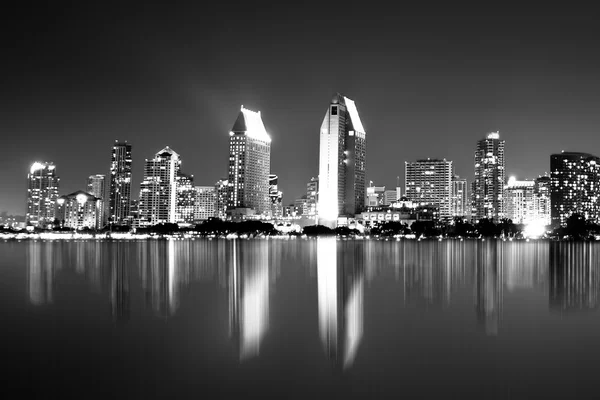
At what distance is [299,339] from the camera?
21.0m

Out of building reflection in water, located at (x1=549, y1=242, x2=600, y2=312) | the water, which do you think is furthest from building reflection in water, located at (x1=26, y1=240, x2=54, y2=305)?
building reflection in water, located at (x1=549, y1=242, x2=600, y2=312)

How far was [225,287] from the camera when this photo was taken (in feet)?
119

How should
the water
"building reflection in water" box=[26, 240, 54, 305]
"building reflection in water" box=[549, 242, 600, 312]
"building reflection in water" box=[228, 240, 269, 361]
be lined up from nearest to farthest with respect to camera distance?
the water
"building reflection in water" box=[228, 240, 269, 361]
"building reflection in water" box=[549, 242, 600, 312]
"building reflection in water" box=[26, 240, 54, 305]

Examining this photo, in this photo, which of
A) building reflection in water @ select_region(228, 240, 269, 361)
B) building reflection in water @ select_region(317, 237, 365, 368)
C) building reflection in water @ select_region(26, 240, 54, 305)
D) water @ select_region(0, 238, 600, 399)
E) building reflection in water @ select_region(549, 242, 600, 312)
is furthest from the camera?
building reflection in water @ select_region(26, 240, 54, 305)

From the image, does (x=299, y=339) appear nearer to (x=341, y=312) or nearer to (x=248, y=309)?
(x=341, y=312)

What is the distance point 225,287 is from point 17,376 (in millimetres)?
20759

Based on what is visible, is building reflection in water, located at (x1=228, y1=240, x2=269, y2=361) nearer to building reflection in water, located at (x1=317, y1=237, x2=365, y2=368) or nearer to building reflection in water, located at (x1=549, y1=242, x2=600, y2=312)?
building reflection in water, located at (x1=317, y1=237, x2=365, y2=368)

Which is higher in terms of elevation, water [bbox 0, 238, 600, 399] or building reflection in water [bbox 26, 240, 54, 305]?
water [bbox 0, 238, 600, 399]

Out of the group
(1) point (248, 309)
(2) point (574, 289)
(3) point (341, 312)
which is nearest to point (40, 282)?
(1) point (248, 309)

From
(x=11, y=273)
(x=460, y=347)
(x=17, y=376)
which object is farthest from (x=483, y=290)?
(x=11, y=273)

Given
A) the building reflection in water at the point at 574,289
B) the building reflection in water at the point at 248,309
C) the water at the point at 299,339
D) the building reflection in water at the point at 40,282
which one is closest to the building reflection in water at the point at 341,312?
the water at the point at 299,339

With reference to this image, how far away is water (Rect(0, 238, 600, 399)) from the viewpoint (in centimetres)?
1531

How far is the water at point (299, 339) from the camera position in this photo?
50.2 feet

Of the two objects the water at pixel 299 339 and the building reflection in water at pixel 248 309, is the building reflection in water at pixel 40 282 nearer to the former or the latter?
the water at pixel 299 339
